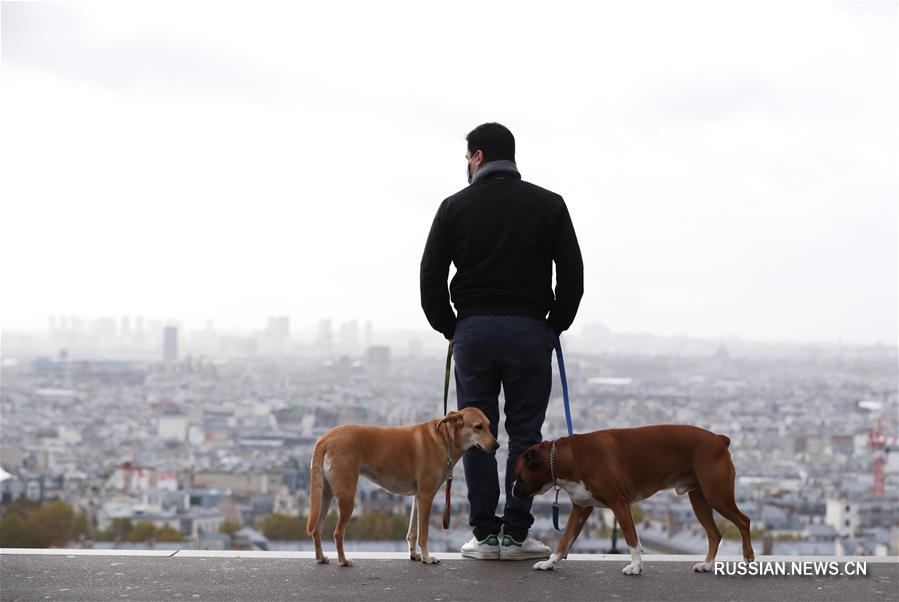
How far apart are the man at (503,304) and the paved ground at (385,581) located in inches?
14.1

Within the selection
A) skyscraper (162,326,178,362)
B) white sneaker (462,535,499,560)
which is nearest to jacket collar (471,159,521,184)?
white sneaker (462,535,499,560)

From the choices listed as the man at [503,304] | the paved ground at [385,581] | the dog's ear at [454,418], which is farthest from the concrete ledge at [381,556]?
the dog's ear at [454,418]

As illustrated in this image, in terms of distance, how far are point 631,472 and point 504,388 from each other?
0.79 meters

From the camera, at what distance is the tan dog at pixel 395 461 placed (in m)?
5.33

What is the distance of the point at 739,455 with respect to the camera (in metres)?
90.4

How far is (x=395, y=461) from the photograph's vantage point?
17.9 ft

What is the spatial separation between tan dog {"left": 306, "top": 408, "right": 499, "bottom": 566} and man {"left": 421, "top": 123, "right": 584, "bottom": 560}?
17 centimetres

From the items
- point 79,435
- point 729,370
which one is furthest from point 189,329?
point 729,370

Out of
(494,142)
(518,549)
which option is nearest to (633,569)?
(518,549)

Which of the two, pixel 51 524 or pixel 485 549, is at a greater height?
pixel 485 549

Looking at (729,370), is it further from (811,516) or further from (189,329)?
(189,329)

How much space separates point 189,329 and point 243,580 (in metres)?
124

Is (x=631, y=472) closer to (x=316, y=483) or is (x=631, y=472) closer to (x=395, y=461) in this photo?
(x=395, y=461)

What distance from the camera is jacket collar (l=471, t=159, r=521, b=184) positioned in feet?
18.8
